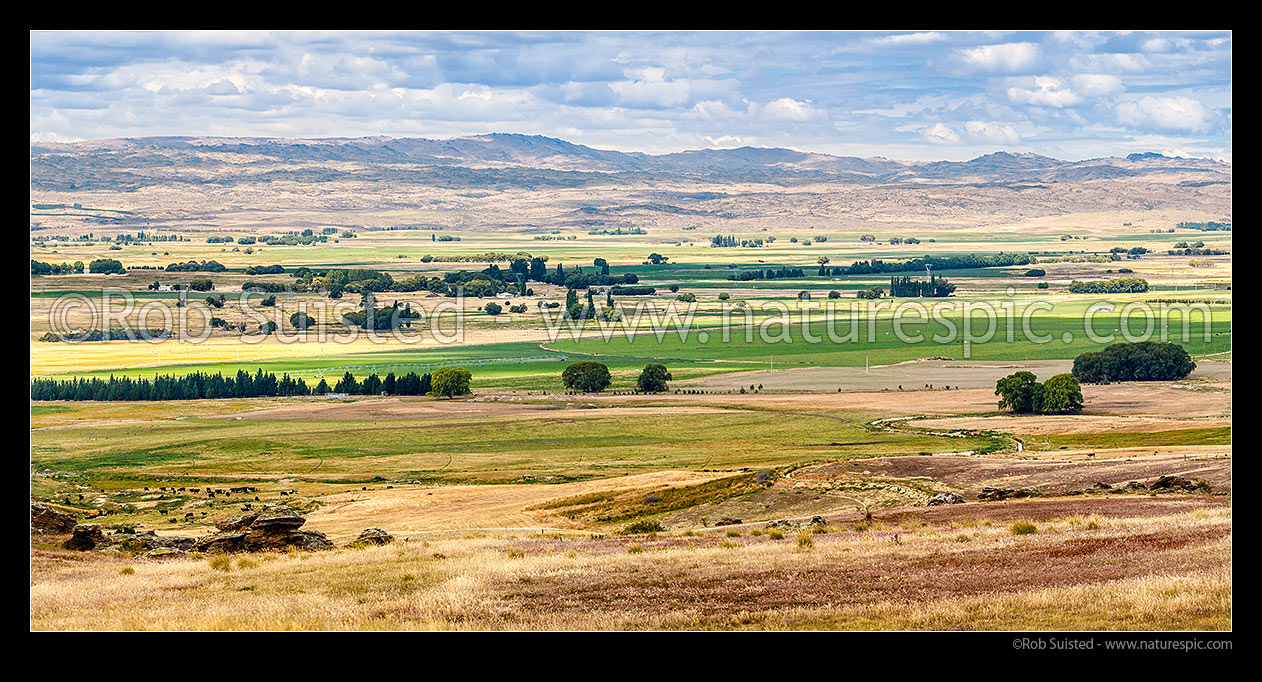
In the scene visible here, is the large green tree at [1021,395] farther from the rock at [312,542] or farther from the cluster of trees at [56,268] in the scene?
the cluster of trees at [56,268]

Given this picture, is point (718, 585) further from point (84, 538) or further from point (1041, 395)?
point (1041, 395)

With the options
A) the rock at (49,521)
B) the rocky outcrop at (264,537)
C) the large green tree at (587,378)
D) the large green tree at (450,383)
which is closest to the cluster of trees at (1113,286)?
the large green tree at (587,378)

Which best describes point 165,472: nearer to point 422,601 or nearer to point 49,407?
point 49,407

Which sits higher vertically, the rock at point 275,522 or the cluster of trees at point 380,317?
the cluster of trees at point 380,317

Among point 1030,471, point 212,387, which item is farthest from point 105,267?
Answer: point 1030,471

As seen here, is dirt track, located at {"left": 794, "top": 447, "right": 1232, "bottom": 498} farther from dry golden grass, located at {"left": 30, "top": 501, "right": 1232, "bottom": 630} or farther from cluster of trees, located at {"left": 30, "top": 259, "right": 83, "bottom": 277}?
cluster of trees, located at {"left": 30, "top": 259, "right": 83, "bottom": 277}

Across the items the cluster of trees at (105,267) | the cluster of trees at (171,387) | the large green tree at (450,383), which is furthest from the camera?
the cluster of trees at (105,267)
